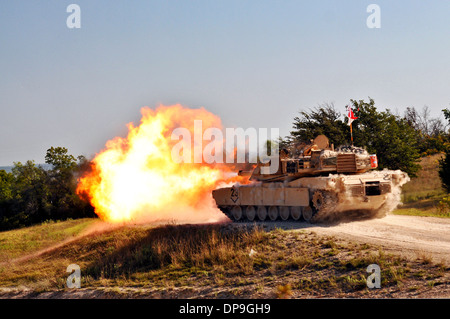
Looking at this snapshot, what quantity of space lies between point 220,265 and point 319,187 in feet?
22.6

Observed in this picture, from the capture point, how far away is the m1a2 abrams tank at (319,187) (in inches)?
852

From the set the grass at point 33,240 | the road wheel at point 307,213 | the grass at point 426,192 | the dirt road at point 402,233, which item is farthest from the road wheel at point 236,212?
the grass at point 426,192

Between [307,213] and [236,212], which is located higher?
[307,213]

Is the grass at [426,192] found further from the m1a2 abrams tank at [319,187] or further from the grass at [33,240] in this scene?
the grass at [33,240]

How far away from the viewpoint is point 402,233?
739 inches

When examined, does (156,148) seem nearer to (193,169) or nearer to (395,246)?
(193,169)

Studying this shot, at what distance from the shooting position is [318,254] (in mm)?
15891

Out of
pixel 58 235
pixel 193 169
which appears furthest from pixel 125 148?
pixel 58 235

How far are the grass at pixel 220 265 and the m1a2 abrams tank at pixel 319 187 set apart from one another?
125 inches

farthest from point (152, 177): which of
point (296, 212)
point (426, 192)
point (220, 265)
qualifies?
point (426, 192)

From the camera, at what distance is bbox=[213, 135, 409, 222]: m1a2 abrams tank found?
2164cm

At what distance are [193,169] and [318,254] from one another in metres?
14.3

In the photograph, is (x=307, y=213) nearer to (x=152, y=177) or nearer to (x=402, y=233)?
(x=402, y=233)

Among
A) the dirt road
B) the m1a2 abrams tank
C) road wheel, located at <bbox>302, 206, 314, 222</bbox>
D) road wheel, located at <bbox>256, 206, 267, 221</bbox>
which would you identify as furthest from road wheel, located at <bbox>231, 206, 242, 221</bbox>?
the dirt road
